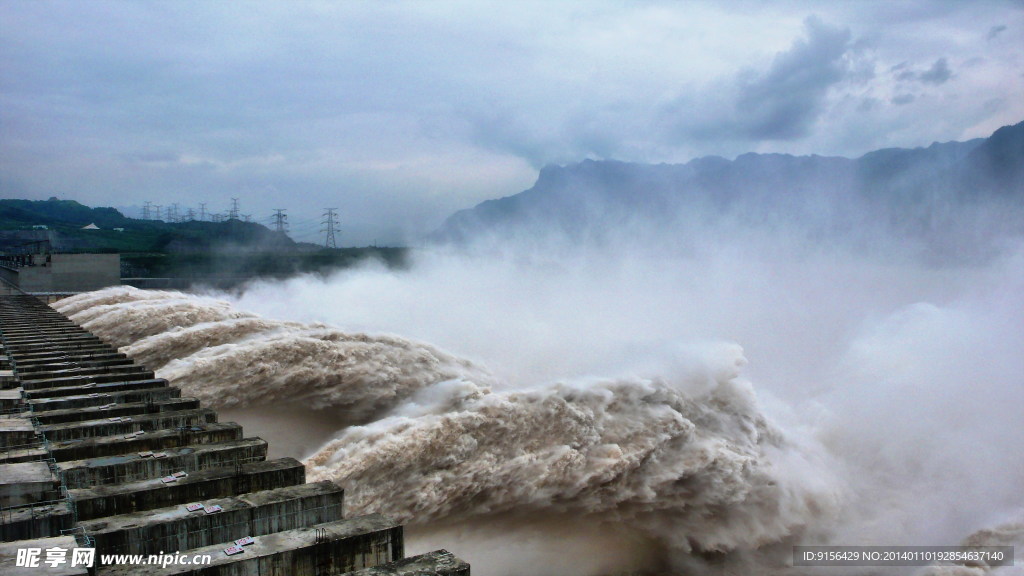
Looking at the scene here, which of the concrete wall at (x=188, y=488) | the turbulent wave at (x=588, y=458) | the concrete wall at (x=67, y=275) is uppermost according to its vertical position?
the concrete wall at (x=67, y=275)

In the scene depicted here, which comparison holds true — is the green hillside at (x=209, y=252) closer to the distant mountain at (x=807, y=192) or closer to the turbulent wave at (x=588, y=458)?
the distant mountain at (x=807, y=192)

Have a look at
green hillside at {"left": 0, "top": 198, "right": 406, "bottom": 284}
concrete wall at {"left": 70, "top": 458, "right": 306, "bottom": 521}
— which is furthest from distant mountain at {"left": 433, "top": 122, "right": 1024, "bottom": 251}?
concrete wall at {"left": 70, "top": 458, "right": 306, "bottom": 521}

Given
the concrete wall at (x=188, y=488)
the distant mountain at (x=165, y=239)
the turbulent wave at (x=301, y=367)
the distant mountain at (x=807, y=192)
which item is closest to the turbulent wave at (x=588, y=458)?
the turbulent wave at (x=301, y=367)

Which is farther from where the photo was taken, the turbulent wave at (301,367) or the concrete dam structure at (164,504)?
the turbulent wave at (301,367)

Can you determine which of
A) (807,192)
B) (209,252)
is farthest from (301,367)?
(209,252)

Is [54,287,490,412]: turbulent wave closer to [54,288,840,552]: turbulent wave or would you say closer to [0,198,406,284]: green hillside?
[54,288,840,552]: turbulent wave

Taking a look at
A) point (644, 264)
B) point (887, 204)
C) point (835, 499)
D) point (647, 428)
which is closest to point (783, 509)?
point (835, 499)
